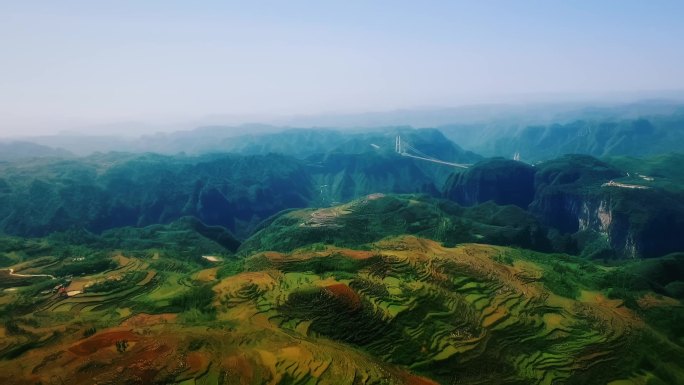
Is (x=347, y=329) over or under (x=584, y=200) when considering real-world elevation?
over

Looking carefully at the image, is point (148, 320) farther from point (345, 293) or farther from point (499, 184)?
point (499, 184)

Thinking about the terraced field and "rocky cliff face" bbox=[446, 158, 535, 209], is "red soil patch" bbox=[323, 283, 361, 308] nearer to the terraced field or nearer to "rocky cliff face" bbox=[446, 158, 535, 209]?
the terraced field

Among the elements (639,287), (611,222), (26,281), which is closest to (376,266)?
(639,287)

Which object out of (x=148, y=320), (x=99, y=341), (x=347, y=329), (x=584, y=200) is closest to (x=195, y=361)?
(x=99, y=341)

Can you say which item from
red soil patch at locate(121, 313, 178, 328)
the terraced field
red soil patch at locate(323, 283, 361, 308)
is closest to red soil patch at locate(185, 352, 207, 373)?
the terraced field

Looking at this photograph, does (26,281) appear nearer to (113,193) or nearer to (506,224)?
(506,224)

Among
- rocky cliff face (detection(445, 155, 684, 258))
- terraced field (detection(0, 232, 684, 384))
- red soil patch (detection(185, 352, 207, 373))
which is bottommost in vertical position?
rocky cliff face (detection(445, 155, 684, 258))
